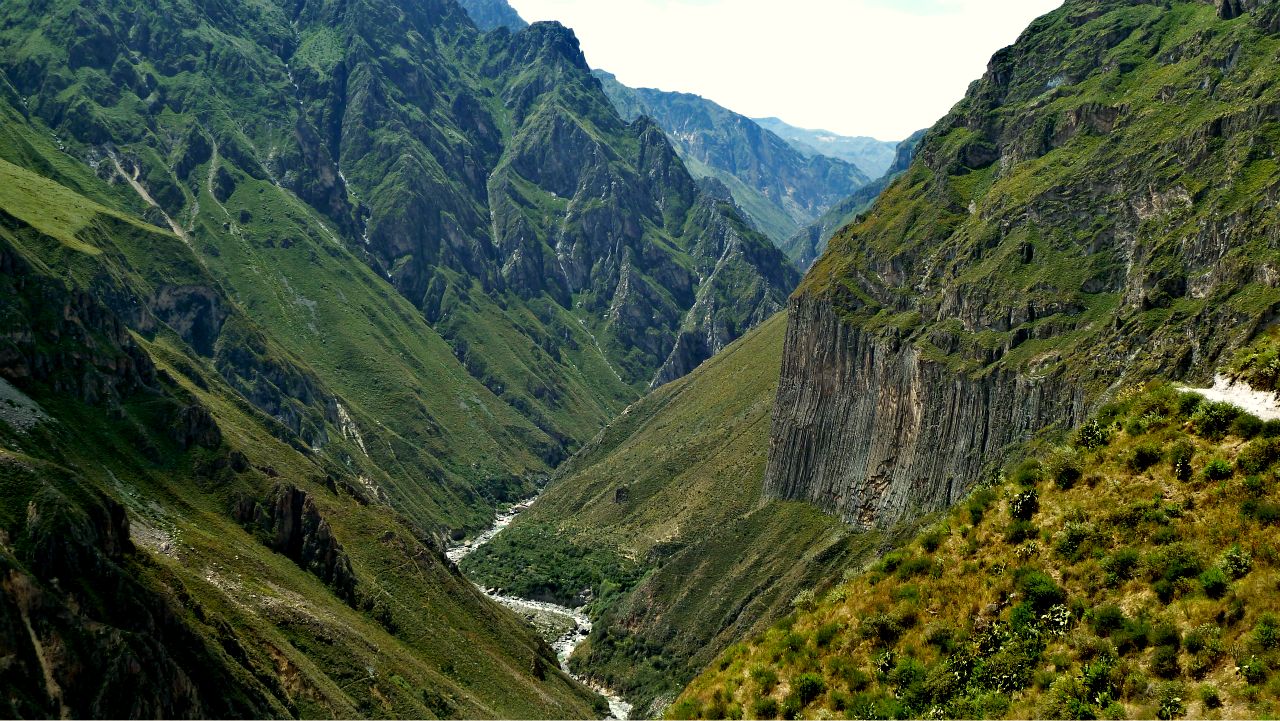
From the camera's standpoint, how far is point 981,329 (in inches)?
7461

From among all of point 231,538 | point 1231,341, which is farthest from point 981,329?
point 231,538

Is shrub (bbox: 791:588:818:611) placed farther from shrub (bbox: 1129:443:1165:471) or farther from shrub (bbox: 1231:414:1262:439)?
shrub (bbox: 1231:414:1262:439)

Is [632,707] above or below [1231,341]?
below

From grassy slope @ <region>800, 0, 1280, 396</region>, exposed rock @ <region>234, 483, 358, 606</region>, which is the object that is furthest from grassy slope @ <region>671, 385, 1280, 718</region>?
exposed rock @ <region>234, 483, 358, 606</region>

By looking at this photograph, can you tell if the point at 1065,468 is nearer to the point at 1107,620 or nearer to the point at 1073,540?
the point at 1073,540

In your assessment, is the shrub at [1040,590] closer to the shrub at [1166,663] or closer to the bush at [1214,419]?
the shrub at [1166,663]

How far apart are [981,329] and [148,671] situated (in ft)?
487

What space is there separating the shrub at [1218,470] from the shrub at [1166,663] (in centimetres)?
690

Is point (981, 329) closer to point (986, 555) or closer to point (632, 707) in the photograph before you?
point (632, 707)

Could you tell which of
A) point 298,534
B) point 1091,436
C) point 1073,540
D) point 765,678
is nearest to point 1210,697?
point 1073,540

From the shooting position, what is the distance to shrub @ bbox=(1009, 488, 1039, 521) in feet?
126

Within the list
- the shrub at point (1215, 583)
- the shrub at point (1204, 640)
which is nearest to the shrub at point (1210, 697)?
the shrub at point (1204, 640)

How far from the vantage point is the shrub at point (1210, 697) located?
27.7m

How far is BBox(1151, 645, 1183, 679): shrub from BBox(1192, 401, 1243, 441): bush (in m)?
8.94
